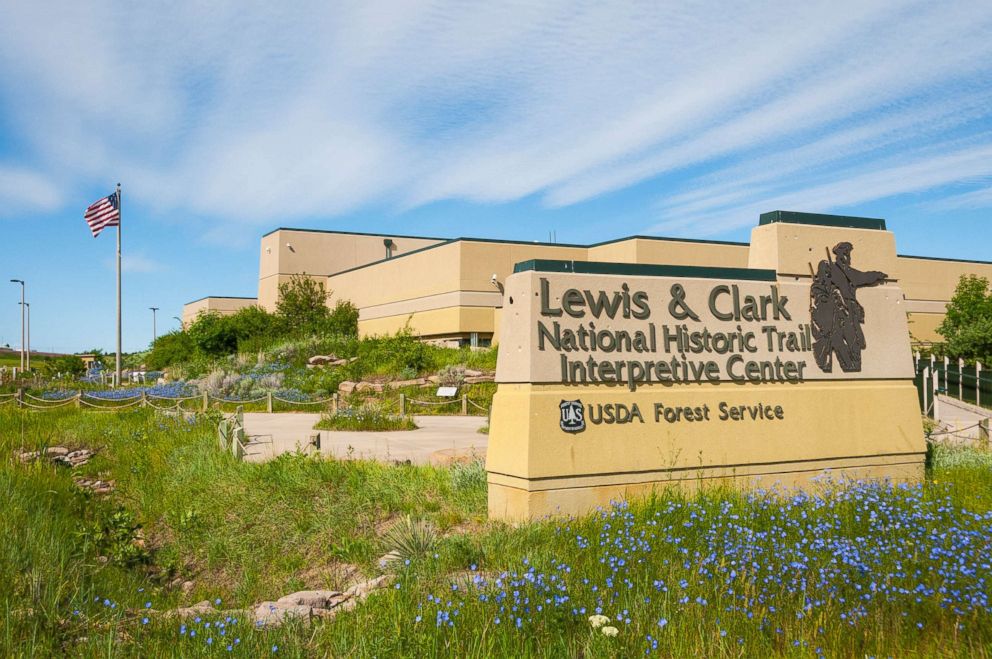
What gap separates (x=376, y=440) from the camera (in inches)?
634

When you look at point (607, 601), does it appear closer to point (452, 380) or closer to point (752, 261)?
point (752, 261)

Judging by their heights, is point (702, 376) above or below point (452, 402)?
above

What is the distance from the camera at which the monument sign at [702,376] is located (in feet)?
26.3

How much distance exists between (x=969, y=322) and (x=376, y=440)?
35104mm

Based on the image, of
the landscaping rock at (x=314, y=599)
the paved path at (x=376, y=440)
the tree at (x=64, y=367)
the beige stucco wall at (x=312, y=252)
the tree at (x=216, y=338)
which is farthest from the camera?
the beige stucco wall at (x=312, y=252)

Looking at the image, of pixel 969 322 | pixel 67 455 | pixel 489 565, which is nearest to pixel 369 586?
pixel 489 565

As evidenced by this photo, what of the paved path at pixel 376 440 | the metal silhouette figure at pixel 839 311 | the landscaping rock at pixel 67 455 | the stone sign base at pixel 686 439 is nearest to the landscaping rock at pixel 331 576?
the stone sign base at pixel 686 439

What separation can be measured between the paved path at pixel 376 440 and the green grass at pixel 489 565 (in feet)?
7.06

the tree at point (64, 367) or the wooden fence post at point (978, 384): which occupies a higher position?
the tree at point (64, 367)

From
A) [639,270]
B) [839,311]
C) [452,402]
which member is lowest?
[452,402]

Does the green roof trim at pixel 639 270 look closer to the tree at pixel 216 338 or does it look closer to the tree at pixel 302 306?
the tree at pixel 302 306

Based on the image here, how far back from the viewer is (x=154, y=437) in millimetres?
15250

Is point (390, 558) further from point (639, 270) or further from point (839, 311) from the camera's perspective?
point (839, 311)

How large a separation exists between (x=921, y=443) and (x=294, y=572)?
7.66 m
